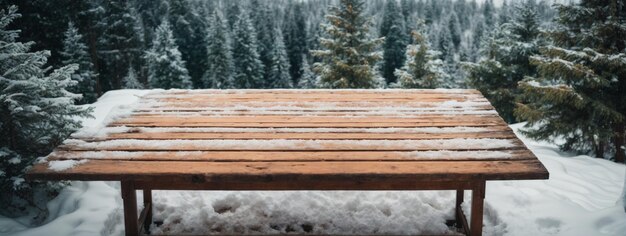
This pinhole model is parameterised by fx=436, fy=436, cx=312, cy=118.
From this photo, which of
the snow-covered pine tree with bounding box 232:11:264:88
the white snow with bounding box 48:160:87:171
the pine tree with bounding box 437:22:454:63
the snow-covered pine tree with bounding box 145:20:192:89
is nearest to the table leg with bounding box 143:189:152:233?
the white snow with bounding box 48:160:87:171

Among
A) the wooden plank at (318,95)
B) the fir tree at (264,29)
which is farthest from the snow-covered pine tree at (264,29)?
the wooden plank at (318,95)

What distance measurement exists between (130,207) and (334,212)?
2.00m

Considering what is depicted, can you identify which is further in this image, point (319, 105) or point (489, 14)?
point (489, 14)

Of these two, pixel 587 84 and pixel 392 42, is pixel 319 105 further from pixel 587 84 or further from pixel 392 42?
pixel 392 42

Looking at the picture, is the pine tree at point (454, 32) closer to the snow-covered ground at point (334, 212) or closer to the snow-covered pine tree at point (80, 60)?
the snow-covered pine tree at point (80, 60)

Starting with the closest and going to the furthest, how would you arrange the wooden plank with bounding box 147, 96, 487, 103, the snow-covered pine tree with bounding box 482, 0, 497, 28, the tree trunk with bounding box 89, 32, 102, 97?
the wooden plank with bounding box 147, 96, 487, 103 → the tree trunk with bounding box 89, 32, 102, 97 → the snow-covered pine tree with bounding box 482, 0, 497, 28

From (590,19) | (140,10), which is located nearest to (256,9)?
(140,10)

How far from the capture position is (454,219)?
4355 millimetres

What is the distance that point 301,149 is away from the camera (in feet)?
10.4

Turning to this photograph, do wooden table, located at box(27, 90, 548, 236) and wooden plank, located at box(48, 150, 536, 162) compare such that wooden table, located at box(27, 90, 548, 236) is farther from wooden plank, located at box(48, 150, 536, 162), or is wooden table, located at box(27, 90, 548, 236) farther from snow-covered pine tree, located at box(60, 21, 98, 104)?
snow-covered pine tree, located at box(60, 21, 98, 104)

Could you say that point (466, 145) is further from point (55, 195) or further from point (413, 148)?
point (55, 195)

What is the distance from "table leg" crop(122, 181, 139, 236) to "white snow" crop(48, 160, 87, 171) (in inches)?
17.4

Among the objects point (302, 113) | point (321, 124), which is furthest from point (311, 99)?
point (321, 124)

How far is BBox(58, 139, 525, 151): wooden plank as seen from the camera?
3195 mm
